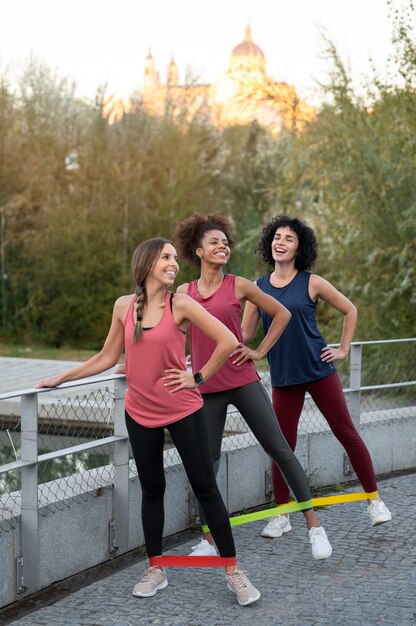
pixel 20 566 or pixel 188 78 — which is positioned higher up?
pixel 188 78

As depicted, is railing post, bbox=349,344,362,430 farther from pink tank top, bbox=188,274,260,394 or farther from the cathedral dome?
the cathedral dome

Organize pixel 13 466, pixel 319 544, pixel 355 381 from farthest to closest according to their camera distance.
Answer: pixel 355 381 → pixel 319 544 → pixel 13 466

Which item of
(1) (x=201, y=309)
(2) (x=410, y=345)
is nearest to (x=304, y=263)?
(1) (x=201, y=309)

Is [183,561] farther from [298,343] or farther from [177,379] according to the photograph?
[298,343]

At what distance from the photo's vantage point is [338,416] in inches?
218

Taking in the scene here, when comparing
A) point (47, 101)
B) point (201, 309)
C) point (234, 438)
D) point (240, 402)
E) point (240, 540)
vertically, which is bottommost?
point (240, 540)

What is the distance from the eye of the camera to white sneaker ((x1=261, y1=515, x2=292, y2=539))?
5625 mm

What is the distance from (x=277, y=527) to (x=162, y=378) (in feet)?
5.57

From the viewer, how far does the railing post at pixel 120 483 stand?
5.31 metres

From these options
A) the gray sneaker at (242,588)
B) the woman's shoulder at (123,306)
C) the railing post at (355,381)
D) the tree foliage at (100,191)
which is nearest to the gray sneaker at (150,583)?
the gray sneaker at (242,588)

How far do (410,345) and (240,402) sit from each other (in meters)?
4.52

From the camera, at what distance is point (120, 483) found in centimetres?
533

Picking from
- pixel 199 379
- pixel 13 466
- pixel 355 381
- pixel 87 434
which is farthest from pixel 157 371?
pixel 355 381

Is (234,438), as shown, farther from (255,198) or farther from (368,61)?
(255,198)
